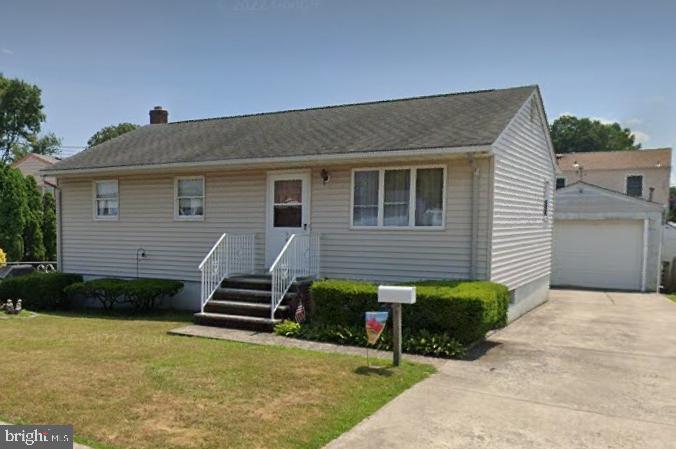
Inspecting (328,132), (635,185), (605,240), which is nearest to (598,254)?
(605,240)

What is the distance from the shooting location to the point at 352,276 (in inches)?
407

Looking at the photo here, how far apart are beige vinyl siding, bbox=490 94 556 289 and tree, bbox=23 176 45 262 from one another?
67.4 ft

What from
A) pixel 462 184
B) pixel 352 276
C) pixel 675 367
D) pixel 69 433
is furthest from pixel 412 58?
pixel 69 433

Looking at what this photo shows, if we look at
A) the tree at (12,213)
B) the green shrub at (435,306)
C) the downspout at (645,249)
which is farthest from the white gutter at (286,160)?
A: the downspout at (645,249)

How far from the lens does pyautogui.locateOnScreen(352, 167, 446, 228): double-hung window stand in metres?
9.62

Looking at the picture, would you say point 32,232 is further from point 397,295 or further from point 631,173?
point 631,173

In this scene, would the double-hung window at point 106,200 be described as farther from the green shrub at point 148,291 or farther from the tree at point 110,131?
the tree at point 110,131

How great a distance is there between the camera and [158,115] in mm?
18266

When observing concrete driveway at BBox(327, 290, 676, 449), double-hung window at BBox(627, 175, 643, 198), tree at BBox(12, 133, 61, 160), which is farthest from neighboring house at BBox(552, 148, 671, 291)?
tree at BBox(12, 133, 61, 160)

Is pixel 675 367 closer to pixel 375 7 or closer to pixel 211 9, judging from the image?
pixel 375 7

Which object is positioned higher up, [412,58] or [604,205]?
[412,58]

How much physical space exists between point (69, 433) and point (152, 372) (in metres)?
2.01

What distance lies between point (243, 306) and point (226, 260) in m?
1.57

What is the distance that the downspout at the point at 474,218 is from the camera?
9.20m
